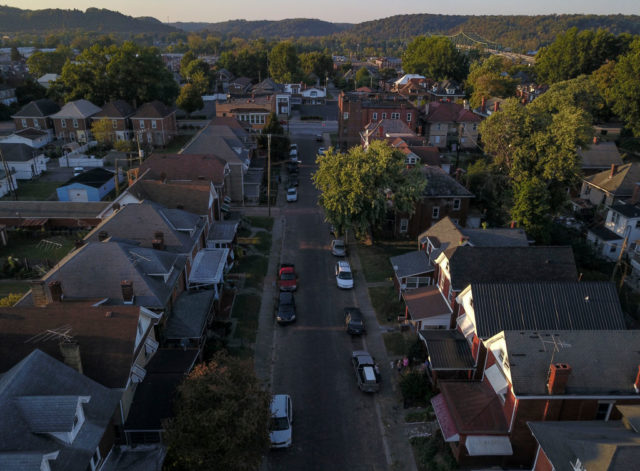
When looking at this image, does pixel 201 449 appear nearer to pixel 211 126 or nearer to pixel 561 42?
pixel 211 126

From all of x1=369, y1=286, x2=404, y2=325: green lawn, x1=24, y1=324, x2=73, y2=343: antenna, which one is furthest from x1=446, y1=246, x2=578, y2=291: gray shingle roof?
x1=24, y1=324, x2=73, y2=343: antenna

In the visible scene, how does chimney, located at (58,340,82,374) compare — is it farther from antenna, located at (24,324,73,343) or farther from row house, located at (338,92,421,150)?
row house, located at (338,92,421,150)

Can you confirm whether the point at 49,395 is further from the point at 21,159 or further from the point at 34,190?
the point at 21,159

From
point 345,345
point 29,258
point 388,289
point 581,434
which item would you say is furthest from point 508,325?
point 29,258

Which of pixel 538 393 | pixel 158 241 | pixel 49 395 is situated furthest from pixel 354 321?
pixel 49 395

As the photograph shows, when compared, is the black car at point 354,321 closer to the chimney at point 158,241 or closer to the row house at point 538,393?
the row house at point 538,393

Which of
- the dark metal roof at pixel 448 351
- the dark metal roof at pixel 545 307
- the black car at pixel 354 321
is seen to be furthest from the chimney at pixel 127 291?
the dark metal roof at pixel 545 307

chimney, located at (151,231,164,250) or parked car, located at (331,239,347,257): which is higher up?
chimney, located at (151,231,164,250)

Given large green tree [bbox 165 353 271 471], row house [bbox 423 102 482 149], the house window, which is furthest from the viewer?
row house [bbox 423 102 482 149]
